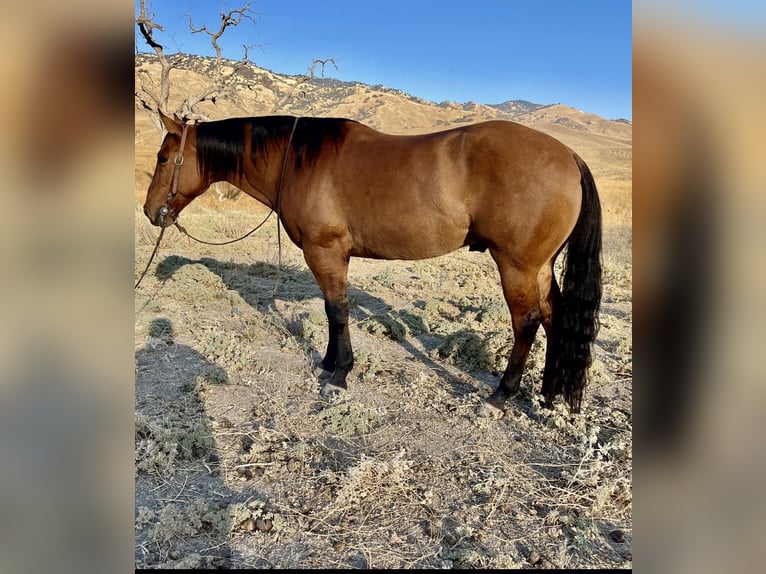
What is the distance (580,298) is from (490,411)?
1.07 m

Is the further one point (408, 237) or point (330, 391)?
point (330, 391)

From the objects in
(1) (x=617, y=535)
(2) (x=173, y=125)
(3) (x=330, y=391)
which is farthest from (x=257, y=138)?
(1) (x=617, y=535)

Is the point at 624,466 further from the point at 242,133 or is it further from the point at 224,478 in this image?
the point at 242,133

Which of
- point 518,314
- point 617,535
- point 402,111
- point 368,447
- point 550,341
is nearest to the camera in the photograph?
point 617,535

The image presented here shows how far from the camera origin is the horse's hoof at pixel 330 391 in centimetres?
389

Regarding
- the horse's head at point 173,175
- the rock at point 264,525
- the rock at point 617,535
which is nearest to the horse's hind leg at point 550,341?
the rock at point 617,535

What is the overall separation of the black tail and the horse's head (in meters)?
3.13

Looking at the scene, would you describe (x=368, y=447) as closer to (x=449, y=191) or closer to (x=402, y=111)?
(x=449, y=191)

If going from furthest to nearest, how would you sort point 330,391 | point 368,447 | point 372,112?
point 372,112
point 330,391
point 368,447

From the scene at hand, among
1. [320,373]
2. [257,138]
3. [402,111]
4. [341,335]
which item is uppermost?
[402,111]

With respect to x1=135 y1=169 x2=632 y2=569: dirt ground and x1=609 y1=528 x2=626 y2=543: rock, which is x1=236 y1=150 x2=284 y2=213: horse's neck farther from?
x1=609 y1=528 x2=626 y2=543: rock

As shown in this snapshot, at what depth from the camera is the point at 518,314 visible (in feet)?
11.9
